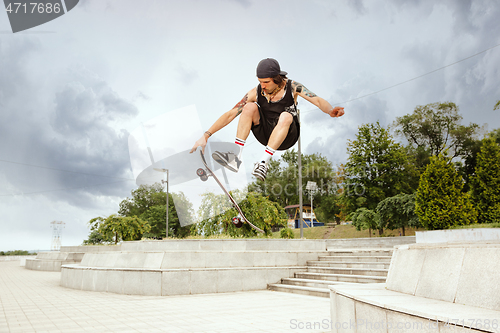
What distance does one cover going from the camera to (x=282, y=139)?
826 centimetres

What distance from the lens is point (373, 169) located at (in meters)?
33.6

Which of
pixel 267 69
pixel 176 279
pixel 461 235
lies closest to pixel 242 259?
pixel 176 279

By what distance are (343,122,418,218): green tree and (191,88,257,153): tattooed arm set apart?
26.1 meters

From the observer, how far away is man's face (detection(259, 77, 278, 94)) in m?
8.10

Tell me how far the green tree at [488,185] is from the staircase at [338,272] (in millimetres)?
11768

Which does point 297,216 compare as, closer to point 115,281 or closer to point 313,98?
point 115,281

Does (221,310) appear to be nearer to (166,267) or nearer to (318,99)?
(166,267)

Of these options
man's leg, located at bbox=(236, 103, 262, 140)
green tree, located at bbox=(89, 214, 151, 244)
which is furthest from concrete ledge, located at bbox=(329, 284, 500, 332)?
green tree, located at bbox=(89, 214, 151, 244)

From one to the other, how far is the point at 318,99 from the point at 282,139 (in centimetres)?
144

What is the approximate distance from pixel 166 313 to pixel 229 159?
4.02 meters

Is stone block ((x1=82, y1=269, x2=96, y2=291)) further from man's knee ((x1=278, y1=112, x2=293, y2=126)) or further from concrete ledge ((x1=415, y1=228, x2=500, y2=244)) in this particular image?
concrete ledge ((x1=415, y1=228, x2=500, y2=244))

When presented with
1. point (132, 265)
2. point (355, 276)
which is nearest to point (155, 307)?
point (132, 265)

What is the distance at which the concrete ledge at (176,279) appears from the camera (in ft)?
32.6

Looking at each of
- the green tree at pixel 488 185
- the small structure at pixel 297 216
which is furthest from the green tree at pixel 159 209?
the small structure at pixel 297 216
